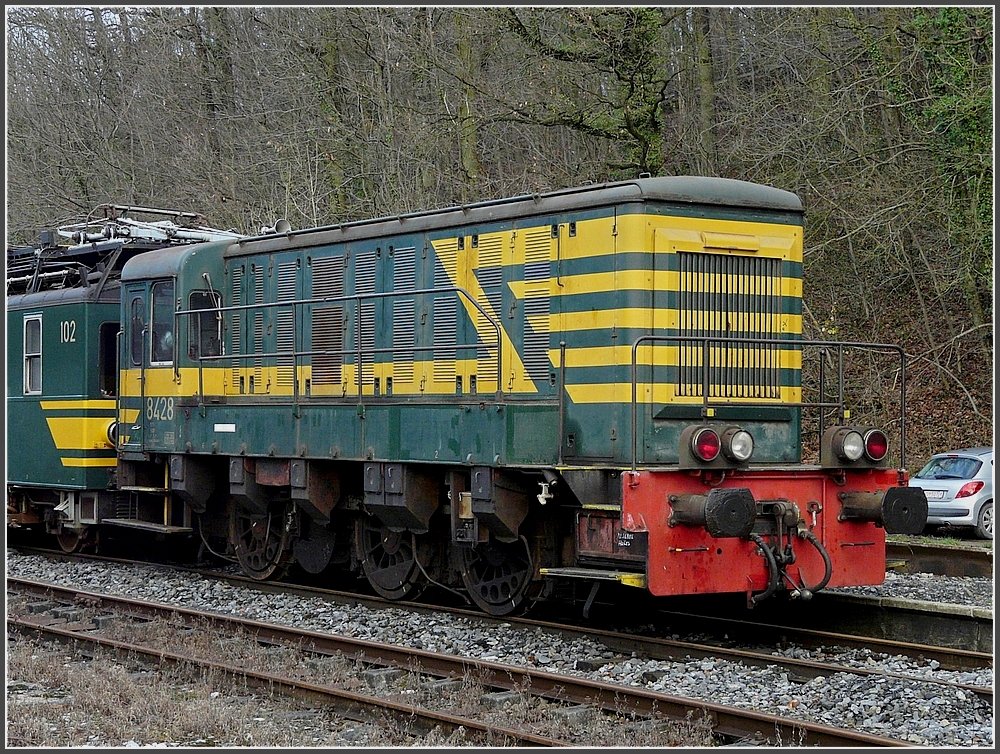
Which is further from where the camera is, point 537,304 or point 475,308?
point 475,308

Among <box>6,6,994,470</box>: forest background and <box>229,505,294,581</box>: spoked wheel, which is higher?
<box>6,6,994,470</box>: forest background

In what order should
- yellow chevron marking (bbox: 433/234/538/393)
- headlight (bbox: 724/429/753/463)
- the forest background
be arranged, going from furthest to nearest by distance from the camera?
the forest background < yellow chevron marking (bbox: 433/234/538/393) < headlight (bbox: 724/429/753/463)

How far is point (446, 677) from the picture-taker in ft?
29.7

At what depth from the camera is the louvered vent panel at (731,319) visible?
34.0ft

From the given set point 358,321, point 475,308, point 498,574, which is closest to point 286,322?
point 358,321

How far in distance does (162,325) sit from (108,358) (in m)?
1.68

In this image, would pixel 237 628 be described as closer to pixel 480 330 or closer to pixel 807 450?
pixel 480 330

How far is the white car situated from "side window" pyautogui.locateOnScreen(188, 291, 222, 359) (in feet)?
35.3

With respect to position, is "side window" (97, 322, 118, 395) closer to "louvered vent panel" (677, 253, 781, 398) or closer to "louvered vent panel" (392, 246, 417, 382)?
"louvered vent panel" (392, 246, 417, 382)

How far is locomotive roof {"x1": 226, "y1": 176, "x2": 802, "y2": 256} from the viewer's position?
401 inches

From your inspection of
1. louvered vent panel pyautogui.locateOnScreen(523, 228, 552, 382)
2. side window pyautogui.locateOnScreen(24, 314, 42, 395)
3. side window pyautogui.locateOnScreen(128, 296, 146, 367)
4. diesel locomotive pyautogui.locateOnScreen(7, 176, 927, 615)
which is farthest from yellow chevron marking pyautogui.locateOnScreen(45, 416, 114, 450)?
louvered vent panel pyautogui.locateOnScreen(523, 228, 552, 382)

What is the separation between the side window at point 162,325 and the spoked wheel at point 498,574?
15.9ft

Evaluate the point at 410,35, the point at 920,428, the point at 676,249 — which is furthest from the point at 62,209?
the point at 676,249

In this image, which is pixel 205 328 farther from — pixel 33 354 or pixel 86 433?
pixel 33 354
